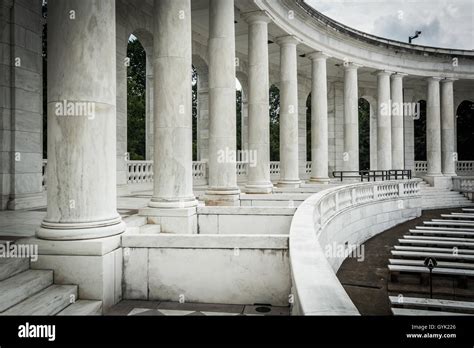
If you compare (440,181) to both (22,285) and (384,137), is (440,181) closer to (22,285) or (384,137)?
(384,137)

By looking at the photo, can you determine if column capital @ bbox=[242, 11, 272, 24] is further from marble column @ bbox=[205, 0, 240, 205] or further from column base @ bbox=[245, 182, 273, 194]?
column base @ bbox=[245, 182, 273, 194]

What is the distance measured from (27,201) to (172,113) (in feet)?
75.9

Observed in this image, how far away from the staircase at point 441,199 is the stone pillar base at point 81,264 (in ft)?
320

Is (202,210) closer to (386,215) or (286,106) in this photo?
(286,106)

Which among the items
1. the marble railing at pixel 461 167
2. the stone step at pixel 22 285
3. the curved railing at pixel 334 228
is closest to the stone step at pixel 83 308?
the stone step at pixel 22 285

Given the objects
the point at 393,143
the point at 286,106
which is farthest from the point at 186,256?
the point at 393,143

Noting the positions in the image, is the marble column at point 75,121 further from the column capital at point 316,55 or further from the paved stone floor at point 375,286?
the column capital at point 316,55

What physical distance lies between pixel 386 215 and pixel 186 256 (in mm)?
65155

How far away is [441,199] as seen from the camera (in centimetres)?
10731

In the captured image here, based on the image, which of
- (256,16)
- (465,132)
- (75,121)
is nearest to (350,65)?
(256,16)

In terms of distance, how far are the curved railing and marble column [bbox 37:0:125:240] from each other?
39.8 feet

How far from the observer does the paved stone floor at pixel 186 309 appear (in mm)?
21938

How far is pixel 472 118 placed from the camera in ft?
567
